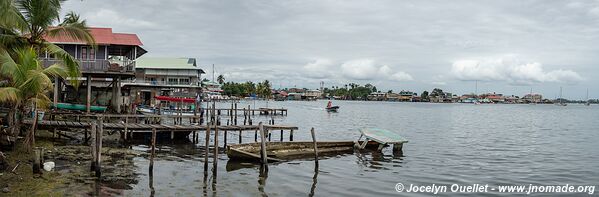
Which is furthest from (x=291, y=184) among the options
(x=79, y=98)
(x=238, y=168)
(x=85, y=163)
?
(x=79, y=98)

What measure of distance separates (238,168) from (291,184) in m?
3.49

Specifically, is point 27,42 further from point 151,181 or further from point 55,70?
point 151,181

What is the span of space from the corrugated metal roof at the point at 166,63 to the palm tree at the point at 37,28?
136 ft

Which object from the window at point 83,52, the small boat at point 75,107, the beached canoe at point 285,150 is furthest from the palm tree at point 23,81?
the window at point 83,52

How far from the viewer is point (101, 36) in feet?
115

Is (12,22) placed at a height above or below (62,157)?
above

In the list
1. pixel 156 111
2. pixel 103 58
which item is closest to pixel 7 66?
pixel 103 58

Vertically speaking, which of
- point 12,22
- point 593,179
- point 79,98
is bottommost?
point 593,179

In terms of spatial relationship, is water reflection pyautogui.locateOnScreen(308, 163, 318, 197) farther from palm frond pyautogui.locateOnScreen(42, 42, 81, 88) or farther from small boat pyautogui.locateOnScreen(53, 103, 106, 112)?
small boat pyautogui.locateOnScreen(53, 103, 106, 112)

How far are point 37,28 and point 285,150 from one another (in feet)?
41.5

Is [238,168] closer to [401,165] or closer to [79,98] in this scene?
[401,165]

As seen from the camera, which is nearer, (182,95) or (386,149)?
(386,149)

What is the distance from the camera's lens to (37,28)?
19.8m

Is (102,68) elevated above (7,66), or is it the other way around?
(102,68)
